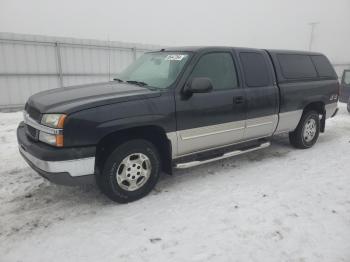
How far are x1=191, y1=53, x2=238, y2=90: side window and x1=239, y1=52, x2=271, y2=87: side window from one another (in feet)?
0.86

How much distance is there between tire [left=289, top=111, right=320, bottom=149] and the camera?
5.94 meters

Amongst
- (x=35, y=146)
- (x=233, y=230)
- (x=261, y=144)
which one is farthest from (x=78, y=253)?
(x=261, y=144)

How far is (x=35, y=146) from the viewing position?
3.40 metres

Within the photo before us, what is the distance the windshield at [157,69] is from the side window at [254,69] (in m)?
1.08

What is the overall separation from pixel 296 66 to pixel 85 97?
13.3ft

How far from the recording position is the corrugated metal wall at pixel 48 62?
10633mm

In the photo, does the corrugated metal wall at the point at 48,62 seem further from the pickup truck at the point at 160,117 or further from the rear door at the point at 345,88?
the rear door at the point at 345,88

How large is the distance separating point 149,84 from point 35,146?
1670 mm

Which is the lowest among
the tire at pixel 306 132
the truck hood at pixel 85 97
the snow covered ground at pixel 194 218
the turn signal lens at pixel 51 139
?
the snow covered ground at pixel 194 218

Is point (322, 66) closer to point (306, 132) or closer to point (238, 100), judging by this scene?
point (306, 132)

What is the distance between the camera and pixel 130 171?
374 centimetres

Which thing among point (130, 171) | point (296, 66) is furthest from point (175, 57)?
point (296, 66)

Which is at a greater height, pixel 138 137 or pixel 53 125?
pixel 53 125

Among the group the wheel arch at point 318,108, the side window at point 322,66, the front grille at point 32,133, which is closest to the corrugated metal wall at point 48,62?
the side window at point 322,66
